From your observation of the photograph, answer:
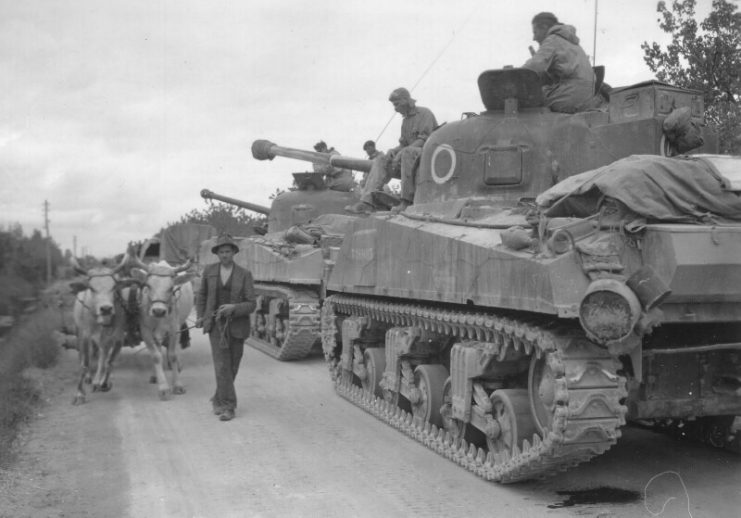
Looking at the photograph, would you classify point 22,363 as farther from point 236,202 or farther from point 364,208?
point 236,202

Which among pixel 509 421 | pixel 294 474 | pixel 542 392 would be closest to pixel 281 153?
pixel 294 474

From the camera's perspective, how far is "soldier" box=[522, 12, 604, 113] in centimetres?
939

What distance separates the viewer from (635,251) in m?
6.35

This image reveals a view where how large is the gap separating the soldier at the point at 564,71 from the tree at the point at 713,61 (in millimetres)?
3266

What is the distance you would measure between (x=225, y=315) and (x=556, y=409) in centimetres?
505

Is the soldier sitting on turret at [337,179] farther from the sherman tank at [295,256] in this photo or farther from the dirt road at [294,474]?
the dirt road at [294,474]

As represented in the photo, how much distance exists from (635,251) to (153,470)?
4639mm

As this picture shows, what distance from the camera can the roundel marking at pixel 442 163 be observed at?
9320mm

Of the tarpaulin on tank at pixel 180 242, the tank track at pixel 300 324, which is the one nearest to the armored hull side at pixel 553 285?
the tank track at pixel 300 324

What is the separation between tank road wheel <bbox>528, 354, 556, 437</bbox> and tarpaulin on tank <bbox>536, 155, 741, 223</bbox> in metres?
1.27

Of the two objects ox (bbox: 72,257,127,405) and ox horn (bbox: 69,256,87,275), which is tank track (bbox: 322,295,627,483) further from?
ox horn (bbox: 69,256,87,275)

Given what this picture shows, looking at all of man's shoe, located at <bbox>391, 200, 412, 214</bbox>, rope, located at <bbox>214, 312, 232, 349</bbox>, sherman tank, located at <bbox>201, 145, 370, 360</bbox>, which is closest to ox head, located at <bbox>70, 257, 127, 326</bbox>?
rope, located at <bbox>214, 312, 232, 349</bbox>

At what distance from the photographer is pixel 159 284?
449 inches

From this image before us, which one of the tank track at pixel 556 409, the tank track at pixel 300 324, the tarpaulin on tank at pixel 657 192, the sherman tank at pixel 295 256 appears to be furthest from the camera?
the sherman tank at pixel 295 256
